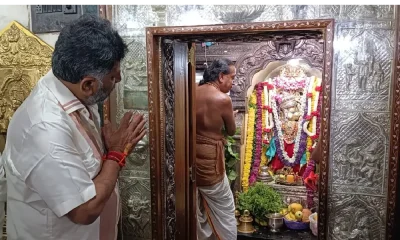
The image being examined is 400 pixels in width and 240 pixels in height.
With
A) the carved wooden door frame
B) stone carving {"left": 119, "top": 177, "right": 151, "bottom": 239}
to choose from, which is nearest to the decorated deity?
the carved wooden door frame

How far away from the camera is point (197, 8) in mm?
1844

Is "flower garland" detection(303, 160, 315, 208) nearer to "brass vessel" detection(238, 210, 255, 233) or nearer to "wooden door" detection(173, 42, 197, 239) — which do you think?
"brass vessel" detection(238, 210, 255, 233)

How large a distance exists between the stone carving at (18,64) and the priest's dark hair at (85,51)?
840 millimetres

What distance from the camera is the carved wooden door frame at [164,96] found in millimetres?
1678

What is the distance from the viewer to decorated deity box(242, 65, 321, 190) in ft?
12.9

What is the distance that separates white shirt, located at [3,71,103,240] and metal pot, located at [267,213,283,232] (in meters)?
2.69

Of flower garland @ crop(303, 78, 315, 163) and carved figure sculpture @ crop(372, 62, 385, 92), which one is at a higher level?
carved figure sculpture @ crop(372, 62, 385, 92)

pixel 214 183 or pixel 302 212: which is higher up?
pixel 214 183

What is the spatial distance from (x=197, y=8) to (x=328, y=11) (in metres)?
0.59

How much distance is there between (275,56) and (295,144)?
0.93m

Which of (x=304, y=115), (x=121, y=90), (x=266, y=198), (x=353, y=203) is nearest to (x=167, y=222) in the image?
(x=121, y=90)

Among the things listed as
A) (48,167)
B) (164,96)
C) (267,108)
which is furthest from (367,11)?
(267,108)

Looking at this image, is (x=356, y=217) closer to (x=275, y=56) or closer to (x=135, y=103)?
(x=135, y=103)

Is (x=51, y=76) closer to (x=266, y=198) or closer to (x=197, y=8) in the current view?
(x=197, y=8)
